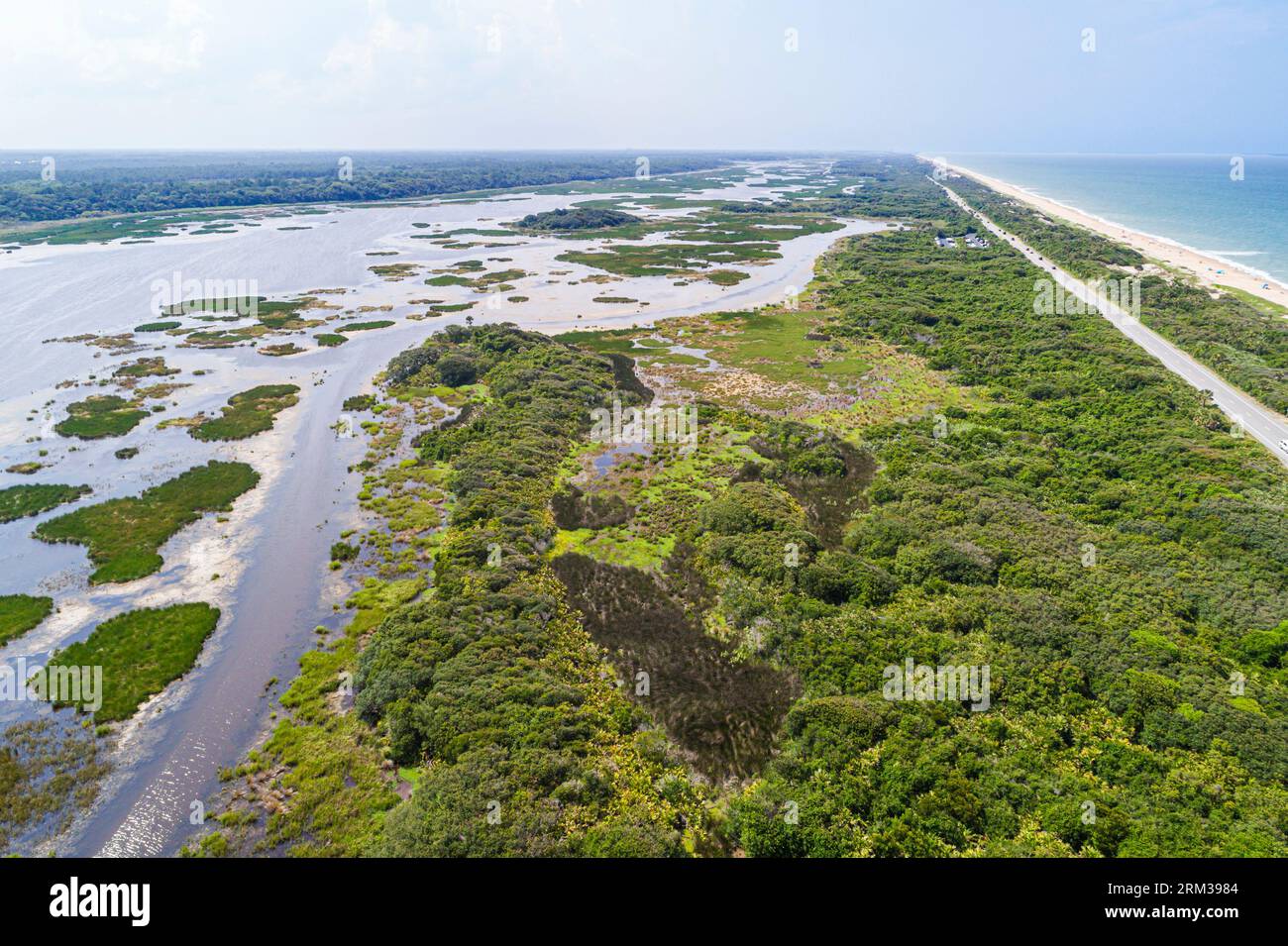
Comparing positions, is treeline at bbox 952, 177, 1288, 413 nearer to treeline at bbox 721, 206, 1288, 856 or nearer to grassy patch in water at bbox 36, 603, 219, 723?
treeline at bbox 721, 206, 1288, 856

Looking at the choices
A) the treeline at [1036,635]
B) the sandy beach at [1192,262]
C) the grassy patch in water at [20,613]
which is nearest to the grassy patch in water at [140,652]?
the grassy patch in water at [20,613]

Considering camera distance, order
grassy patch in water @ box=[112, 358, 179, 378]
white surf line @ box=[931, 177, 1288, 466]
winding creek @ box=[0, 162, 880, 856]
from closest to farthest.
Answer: winding creek @ box=[0, 162, 880, 856] < white surf line @ box=[931, 177, 1288, 466] < grassy patch in water @ box=[112, 358, 179, 378]

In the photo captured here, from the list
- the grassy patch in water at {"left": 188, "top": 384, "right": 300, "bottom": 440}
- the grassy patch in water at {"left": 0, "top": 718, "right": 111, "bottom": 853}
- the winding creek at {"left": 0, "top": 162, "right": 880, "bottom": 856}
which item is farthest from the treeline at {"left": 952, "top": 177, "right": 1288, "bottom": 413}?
the grassy patch in water at {"left": 188, "top": 384, "right": 300, "bottom": 440}

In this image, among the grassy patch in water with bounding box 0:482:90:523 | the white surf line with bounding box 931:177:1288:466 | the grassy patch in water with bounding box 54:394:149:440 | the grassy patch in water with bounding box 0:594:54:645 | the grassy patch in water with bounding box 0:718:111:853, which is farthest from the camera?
the grassy patch in water with bounding box 54:394:149:440

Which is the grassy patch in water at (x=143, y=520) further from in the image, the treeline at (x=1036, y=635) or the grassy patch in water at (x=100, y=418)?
the treeline at (x=1036, y=635)
